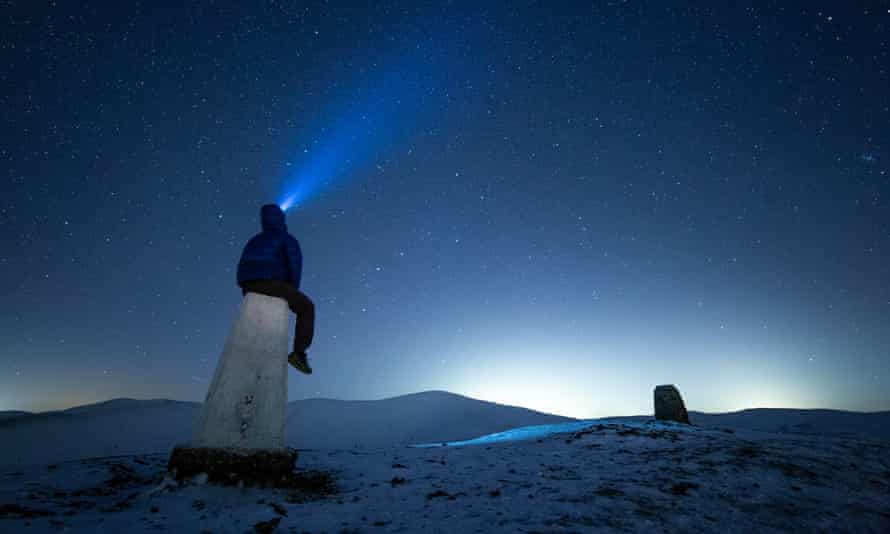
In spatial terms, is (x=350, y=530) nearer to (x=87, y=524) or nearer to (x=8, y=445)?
(x=87, y=524)

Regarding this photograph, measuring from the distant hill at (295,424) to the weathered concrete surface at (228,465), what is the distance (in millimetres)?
14521

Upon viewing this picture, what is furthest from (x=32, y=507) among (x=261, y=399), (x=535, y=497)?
(x=535, y=497)

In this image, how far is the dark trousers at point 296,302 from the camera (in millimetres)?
5621

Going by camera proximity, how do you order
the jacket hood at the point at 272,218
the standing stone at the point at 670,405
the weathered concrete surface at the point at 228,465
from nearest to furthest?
the weathered concrete surface at the point at 228,465 < the jacket hood at the point at 272,218 < the standing stone at the point at 670,405

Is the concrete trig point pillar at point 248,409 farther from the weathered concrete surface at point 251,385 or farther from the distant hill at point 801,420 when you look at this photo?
the distant hill at point 801,420

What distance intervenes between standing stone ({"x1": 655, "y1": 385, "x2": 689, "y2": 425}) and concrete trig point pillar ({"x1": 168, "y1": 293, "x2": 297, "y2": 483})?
10638mm

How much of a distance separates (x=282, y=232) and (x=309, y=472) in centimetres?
347

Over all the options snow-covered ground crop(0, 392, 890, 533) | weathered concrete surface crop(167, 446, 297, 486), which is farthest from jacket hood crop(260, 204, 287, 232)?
snow-covered ground crop(0, 392, 890, 533)

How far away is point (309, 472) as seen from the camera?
582 centimetres

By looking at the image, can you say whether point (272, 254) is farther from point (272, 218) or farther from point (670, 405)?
point (670, 405)

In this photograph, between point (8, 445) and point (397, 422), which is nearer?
point (8, 445)

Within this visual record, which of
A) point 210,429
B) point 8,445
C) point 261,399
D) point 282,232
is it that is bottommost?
point 8,445

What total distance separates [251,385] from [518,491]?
3.42m

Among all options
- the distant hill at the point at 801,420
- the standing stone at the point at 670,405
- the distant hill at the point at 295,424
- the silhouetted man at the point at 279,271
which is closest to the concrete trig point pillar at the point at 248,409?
the silhouetted man at the point at 279,271
